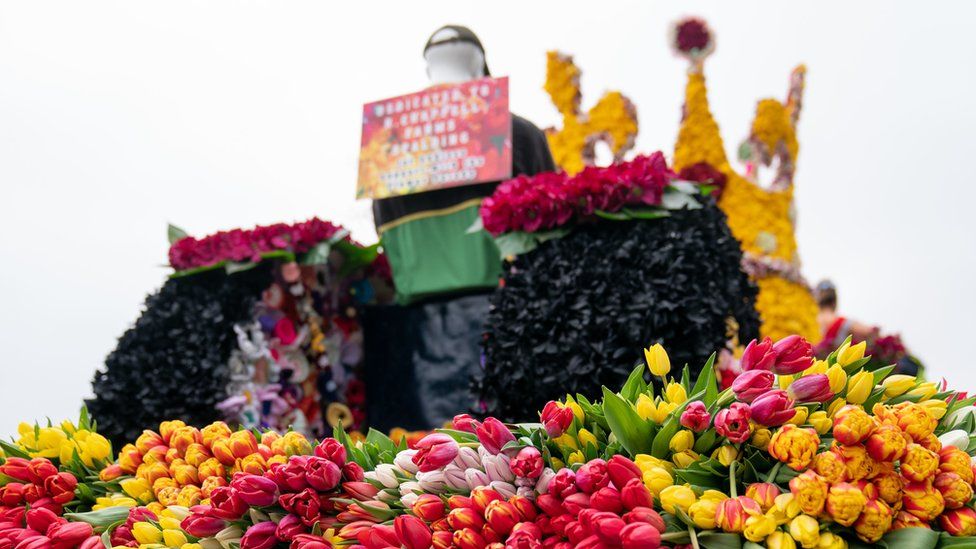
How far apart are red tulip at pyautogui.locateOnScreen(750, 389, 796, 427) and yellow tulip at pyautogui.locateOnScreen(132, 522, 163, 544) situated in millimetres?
953

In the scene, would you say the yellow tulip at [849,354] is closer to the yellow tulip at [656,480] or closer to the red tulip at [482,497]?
the yellow tulip at [656,480]

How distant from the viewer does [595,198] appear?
2.66 meters

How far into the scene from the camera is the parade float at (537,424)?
0.99 m

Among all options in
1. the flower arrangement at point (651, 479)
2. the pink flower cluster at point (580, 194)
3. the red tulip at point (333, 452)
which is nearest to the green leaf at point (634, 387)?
the flower arrangement at point (651, 479)

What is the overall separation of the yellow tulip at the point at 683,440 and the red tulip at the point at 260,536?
598mm

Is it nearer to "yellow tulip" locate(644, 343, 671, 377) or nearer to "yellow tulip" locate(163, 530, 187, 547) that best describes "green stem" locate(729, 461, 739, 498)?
"yellow tulip" locate(644, 343, 671, 377)

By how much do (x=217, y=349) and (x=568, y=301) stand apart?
1463 mm

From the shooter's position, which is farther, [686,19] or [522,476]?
[686,19]

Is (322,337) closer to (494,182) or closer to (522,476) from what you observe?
(494,182)

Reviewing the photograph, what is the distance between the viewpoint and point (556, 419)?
Answer: 1175 millimetres

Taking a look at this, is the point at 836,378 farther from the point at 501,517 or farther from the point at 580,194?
the point at 580,194

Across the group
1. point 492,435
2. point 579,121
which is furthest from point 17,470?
point 579,121

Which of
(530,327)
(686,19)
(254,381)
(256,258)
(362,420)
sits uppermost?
(686,19)

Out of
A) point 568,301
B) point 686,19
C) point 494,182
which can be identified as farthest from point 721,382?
point 686,19
